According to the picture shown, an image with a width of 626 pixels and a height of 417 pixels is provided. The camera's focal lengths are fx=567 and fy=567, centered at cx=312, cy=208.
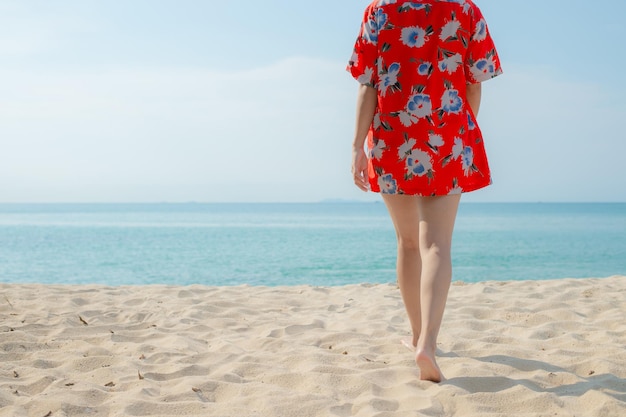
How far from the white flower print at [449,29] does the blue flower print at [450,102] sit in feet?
0.84

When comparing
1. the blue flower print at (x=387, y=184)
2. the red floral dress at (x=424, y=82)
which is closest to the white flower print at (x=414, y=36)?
the red floral dress at (x=424, y=82)

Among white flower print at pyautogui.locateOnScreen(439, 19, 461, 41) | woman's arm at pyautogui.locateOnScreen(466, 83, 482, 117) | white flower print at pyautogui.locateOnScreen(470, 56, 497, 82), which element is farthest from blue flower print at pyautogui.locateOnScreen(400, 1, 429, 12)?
woman's arm at pyautogui.locateOnScreen(466, 83, 482, 117)

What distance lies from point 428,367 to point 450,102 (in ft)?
4.10

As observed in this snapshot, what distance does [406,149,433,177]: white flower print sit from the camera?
8.86 feet

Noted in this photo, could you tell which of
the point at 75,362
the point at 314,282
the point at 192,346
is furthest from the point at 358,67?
the point at 314,282

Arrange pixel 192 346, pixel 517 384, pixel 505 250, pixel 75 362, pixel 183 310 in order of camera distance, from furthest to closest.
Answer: pixel 505 250 → pixel 183 310 → pixel 192 346 → pixel 75 362 → pixel 517 384

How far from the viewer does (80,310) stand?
438cm

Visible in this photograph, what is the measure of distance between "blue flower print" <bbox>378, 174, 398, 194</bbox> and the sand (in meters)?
0.89

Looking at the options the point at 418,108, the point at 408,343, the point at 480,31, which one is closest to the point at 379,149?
Result: the point at 418,108

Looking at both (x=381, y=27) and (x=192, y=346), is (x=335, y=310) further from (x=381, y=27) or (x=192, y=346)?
(x=381, y=27)

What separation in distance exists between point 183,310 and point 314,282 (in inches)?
319

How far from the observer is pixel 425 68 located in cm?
270

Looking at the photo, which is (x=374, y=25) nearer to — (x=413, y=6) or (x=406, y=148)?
(x=413, y=6)

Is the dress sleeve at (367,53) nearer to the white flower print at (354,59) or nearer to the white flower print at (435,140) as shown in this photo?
the white flower print at (354,59)
